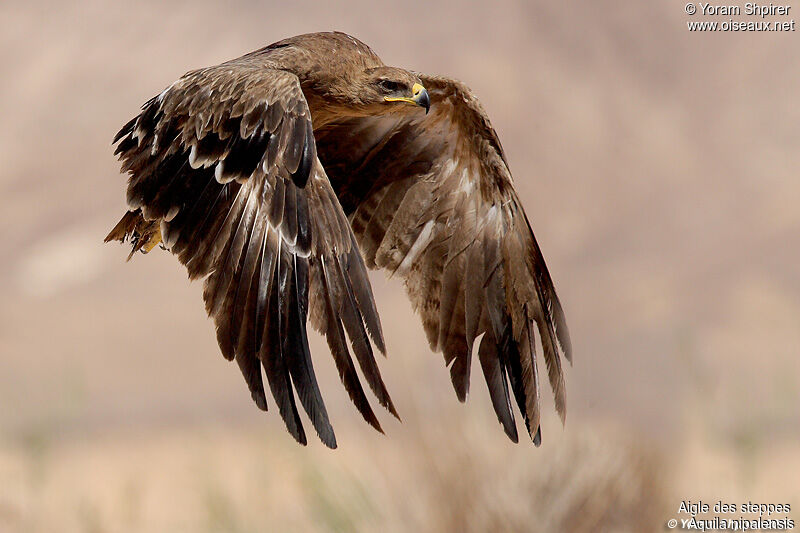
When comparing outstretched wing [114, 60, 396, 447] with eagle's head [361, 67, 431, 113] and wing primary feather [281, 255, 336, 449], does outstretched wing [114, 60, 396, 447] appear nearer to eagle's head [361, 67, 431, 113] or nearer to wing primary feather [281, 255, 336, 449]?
wing primary feather [281, 255, 336, 449]

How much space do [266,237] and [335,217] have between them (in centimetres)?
27

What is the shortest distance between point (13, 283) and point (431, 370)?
377 inches

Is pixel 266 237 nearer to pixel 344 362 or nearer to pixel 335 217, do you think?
pixel 335 217

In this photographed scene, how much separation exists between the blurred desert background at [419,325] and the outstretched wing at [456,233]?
0.32 m

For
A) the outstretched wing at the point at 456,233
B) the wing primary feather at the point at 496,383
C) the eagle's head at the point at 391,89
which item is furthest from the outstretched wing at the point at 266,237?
the wing primary feather at the point at 496,383

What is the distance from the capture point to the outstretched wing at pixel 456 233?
17.4 feet

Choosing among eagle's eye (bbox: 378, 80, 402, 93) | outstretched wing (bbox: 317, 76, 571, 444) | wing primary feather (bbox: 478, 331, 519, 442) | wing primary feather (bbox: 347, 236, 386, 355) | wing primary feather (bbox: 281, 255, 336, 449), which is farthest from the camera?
outstretched wing (bbox: 317, 76, 571, 444)

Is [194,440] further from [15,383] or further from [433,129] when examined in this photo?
[433,129]

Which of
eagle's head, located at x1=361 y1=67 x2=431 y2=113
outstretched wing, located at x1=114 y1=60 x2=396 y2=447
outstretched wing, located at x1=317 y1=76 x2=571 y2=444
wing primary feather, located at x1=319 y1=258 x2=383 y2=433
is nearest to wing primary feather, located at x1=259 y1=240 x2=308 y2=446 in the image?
outstretched wing, located at x1=114 y1=60 x2=396 y2=447

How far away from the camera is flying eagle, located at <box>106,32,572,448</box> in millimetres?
3758

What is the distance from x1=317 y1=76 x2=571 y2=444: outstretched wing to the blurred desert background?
32cm

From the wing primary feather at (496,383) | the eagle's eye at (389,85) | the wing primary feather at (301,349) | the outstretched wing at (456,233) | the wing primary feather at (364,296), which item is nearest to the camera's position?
the wing primary feather at (301,349)

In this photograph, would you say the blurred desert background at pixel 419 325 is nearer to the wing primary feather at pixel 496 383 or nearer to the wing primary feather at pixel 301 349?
the wing primary feather at pixel 496 383

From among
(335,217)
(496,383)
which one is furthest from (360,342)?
(496,383)
